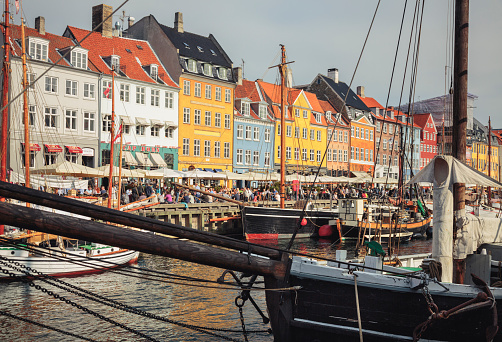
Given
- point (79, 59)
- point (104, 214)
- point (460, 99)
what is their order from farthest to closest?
point (79, 59)
point (460, 99)
point (104, 214)

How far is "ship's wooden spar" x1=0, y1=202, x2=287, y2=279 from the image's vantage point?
524cm

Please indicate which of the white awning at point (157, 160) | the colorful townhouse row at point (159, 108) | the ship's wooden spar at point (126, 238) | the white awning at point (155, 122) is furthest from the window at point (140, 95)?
the ship's wooden spar at point (126, 238)

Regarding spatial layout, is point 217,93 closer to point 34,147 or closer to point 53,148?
point 53,148

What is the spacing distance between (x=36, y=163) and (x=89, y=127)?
5.34 metres

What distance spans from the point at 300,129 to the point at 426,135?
3345cm

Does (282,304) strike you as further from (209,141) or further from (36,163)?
(209,141)

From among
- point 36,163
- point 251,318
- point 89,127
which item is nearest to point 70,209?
point 251,318

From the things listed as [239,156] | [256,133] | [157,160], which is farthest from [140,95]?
[256,133]

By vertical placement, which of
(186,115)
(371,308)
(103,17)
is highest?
(103,17)

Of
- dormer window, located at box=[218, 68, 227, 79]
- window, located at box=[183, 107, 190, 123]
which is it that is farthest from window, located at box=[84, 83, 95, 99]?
dormer window, located at box=[218, 68, 227, 79]

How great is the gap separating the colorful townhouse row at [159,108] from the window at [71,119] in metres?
0.07

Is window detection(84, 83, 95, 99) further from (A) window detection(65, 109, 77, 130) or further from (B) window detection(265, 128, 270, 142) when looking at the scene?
(B) window detection(265, 128, 270, 142)

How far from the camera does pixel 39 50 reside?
125ft

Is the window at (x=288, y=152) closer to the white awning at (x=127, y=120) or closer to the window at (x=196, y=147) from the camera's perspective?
the window at (x=196, y=147)
